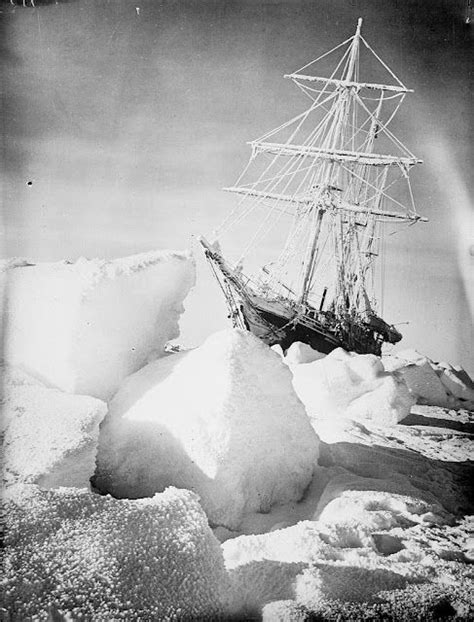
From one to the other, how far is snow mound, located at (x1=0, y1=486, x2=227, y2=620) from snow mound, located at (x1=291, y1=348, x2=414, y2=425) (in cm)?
288

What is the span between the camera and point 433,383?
5660mm

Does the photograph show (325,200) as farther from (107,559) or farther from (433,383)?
(107,559)

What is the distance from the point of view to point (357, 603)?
1459mm

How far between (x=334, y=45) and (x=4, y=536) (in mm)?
2574

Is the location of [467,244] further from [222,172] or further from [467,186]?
[222,172]

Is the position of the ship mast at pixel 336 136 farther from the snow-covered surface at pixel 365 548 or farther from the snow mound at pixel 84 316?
the snow-covered surface at pixel 365 548

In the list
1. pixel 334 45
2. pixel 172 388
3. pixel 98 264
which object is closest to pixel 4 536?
pixel 172 388

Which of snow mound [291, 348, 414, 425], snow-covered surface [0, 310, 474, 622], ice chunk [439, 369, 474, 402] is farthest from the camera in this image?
ice chunk [439, 369, 474, 402]

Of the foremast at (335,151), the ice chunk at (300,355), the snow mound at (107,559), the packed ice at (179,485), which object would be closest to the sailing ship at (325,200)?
the foremast at (335,151)

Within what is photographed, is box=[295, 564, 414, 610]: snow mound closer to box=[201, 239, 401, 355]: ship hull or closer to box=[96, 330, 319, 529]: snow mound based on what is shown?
box=[96, 330, 319, 529]: snow mound

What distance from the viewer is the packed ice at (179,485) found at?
4.46 feet

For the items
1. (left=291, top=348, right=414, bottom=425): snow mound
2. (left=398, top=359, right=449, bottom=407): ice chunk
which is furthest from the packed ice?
(left=398, top=359, right=449, bottom=407): ice chunk

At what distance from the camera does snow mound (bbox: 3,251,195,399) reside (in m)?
2.08

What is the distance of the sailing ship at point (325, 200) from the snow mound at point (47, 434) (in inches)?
65.5
